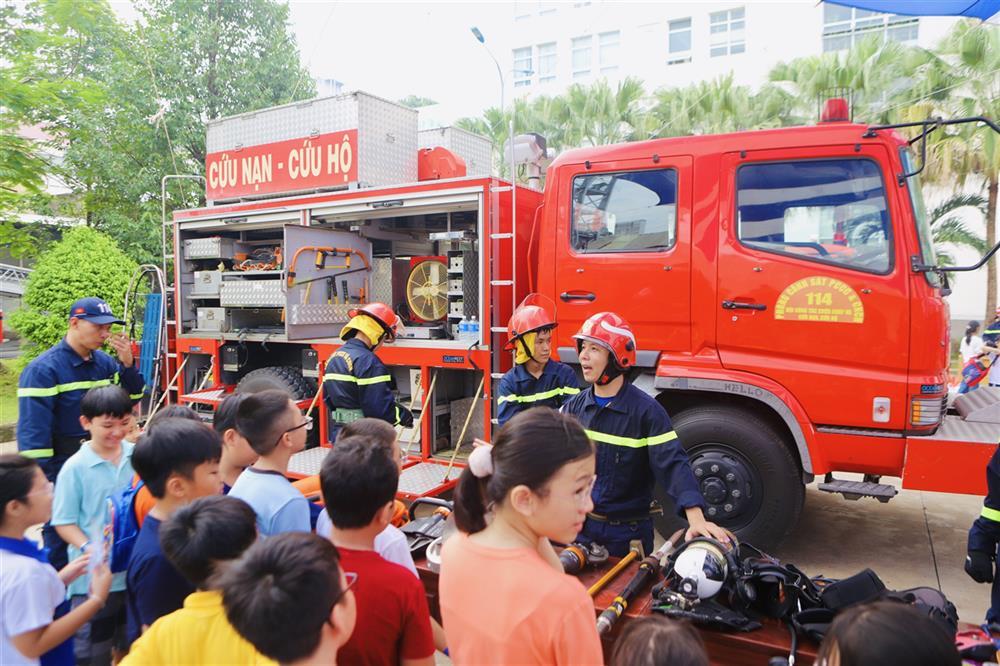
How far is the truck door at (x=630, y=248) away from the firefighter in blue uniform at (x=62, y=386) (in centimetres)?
294

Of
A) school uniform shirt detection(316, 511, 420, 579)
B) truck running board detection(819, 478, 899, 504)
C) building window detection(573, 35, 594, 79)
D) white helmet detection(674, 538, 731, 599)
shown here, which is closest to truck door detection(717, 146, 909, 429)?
truck running board detection(819, 478, 899, 504)

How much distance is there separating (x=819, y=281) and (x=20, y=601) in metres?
4.08

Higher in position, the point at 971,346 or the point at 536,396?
the point at 536,396

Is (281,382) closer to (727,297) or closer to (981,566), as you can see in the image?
(727,297)

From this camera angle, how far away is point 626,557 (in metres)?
2.67

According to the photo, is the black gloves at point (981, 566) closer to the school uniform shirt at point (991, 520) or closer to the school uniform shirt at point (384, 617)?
the school uniform shirt at point (991, 520)

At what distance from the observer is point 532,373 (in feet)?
14.3

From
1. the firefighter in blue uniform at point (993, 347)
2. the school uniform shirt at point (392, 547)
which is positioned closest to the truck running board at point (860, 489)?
the school uniform shirt at point (392, 547)

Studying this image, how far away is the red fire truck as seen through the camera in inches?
152

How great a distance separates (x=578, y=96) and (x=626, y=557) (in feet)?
61.7

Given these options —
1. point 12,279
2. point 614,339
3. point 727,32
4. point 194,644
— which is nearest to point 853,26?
point 727,32

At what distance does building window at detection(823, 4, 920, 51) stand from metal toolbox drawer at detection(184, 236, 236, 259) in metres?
20.6

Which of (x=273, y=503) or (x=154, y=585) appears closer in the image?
(x=154, y=585)

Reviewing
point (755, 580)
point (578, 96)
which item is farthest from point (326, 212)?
point (578, 96)
